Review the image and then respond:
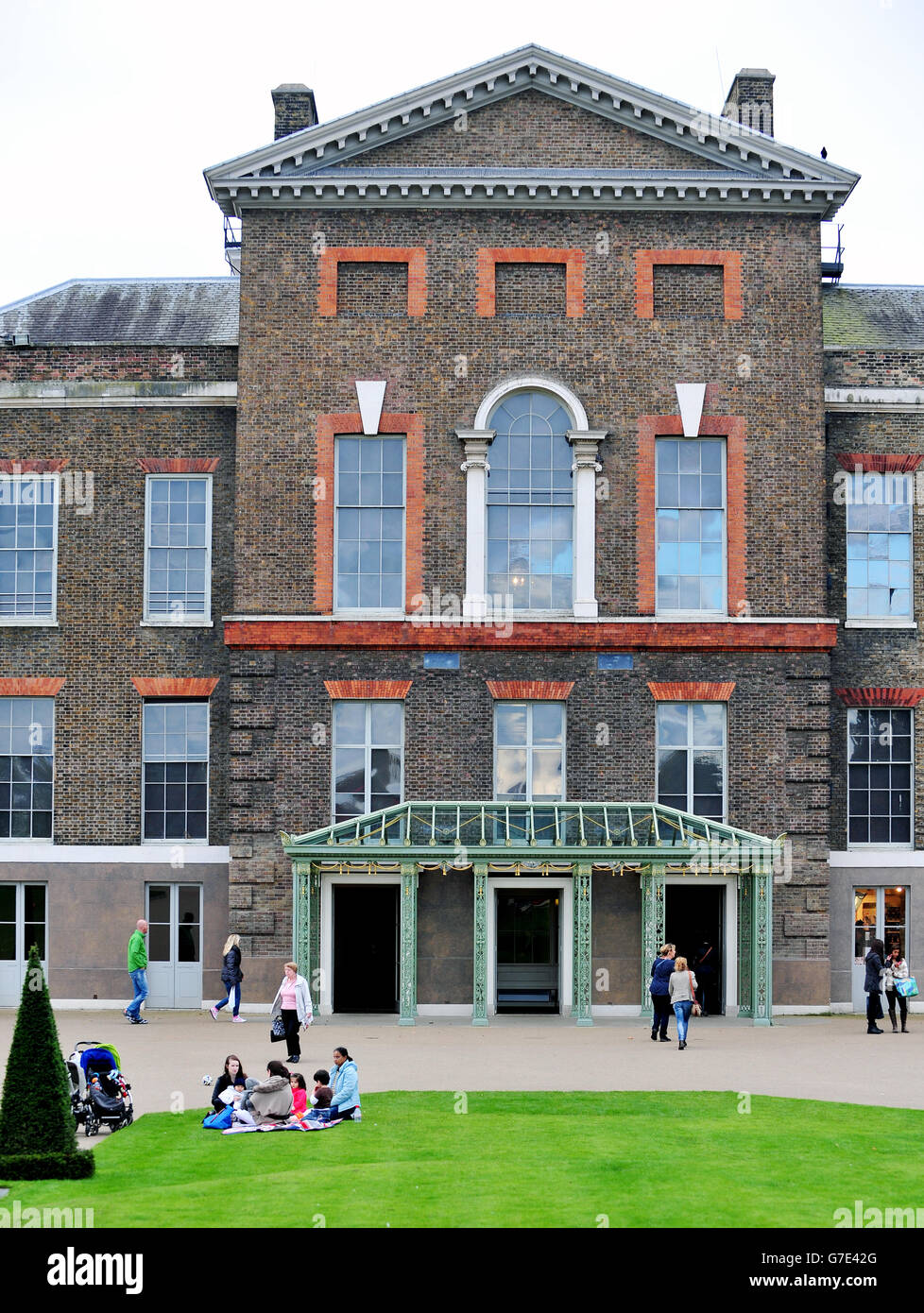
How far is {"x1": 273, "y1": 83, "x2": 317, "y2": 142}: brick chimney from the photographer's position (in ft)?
109

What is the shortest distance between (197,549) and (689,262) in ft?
34.4

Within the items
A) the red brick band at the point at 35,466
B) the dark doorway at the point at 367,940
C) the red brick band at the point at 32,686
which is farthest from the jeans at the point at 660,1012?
the red brick band at the point at 35,466

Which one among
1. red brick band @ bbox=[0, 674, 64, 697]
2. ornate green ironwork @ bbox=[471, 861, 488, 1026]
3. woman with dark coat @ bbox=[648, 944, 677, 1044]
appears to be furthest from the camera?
red brick band @ bbox=[0, 674, 64, 697]

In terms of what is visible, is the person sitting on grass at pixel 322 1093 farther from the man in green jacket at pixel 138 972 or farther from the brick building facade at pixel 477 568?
the man in green jacket at pixel 138 972

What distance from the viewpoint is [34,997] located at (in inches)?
616

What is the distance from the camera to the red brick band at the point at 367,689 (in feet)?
97.5

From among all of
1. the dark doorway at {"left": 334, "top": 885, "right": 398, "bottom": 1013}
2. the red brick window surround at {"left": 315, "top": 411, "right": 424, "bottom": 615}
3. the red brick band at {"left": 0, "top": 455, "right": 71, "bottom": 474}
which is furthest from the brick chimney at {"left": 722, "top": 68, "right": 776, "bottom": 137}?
the dark doorway at {"left": 334, "top": 885, "right": 398, "bottom": 1013}

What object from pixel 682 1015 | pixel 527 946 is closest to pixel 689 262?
pixel 527 946

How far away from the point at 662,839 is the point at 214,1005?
818 cm

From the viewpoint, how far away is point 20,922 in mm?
31016

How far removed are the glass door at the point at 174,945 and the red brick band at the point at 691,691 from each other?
9183mm

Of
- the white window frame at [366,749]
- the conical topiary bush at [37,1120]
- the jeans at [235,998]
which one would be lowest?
the jeans at [235,998]

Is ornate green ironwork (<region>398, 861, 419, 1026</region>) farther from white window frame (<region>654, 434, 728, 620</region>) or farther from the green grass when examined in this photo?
the green grass

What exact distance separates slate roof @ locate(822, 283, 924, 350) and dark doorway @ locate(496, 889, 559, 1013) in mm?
12675
